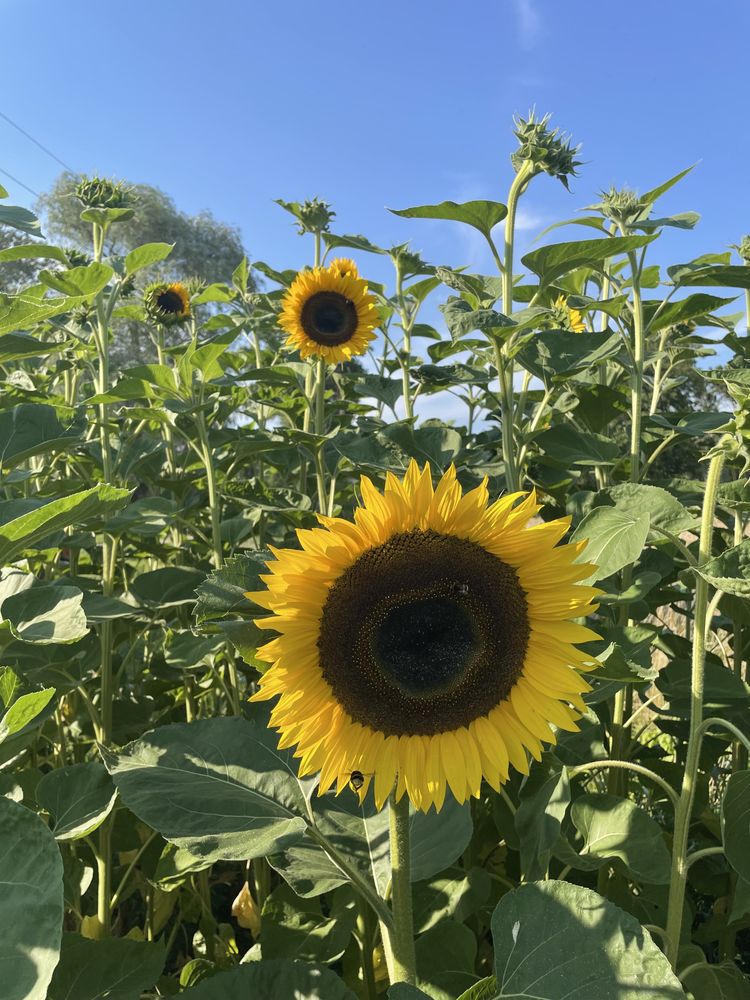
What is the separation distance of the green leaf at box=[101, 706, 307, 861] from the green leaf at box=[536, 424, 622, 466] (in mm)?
874

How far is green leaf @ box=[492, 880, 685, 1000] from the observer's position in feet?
2.62

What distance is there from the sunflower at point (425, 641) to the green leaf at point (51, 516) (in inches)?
10.1

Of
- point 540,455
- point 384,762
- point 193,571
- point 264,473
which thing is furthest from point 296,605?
point 264,473

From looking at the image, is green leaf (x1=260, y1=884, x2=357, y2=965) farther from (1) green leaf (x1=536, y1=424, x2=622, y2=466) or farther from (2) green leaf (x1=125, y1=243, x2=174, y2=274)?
(2) green leaf (x1=125, y1=243, x2=174, y2=274)

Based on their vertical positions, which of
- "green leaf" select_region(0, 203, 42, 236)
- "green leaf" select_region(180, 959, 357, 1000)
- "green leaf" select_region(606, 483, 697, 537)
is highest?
"green leaf" select_region(0, 203, 42, 236)

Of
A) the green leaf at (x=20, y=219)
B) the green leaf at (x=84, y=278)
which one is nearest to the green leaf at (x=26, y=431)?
the green leaf at (x=84, y=278)

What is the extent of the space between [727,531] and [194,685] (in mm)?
1507

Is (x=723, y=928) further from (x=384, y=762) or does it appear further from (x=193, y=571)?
(x=193, y=571)

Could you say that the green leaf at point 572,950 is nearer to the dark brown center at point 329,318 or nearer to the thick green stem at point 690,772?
the thick green stem at point 690,772

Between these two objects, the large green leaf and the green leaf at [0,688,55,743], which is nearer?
the green leaf at [0,688,55,743]

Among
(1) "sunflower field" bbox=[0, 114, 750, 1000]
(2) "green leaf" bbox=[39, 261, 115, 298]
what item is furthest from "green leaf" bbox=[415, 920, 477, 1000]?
(2) "green leaf" bbox=[39, 261, 115, 298]

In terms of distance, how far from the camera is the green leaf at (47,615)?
98 centimetres

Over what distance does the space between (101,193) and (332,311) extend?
862mm

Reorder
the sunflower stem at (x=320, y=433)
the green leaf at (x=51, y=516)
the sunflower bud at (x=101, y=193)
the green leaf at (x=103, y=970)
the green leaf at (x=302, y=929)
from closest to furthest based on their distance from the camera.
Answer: the green leaf at (x=51, y=516) < the green leaf at (x=103, y=970) < the green leaf at (x=302, y=929) < the sunflower stem at (x=320, y=433) < the sunflower bud at (x=101, y=193)
